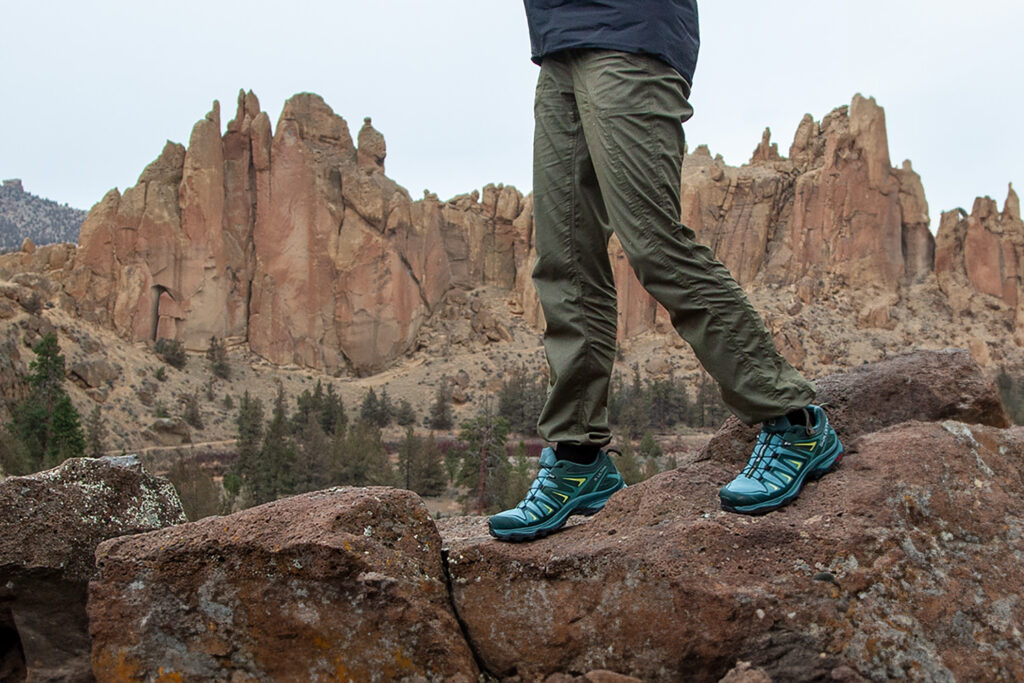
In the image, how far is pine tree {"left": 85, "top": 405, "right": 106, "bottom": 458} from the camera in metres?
30.3

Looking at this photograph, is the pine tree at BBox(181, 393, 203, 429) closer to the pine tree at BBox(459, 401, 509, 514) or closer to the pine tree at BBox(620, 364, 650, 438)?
the pine tree at BBox(459, 401, 509, 514)

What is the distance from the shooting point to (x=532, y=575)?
248cm

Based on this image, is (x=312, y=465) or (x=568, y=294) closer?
(x=568, y=294)

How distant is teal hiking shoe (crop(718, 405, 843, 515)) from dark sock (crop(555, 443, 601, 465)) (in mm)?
515

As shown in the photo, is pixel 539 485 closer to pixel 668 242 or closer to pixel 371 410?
pixel 668 242

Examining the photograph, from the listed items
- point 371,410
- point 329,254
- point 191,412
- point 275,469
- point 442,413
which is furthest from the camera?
point 329,254

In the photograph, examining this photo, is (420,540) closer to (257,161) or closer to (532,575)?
(532,575)

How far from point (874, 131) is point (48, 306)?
192ft

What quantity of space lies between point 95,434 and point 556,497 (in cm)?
3364

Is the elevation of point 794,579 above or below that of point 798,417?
below

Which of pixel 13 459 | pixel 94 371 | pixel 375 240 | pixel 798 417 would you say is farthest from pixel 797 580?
pixel 375 240

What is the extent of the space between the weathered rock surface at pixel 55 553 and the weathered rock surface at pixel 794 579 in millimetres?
1479

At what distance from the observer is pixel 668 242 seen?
8.20 feet

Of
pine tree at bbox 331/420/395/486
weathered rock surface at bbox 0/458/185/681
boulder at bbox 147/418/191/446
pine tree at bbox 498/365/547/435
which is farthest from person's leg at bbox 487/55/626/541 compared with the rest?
pine tree at bbox 498/365/547/435
